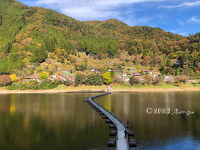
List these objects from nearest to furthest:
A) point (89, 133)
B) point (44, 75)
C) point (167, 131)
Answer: point (89, 133) < point (167, 131) < point (44, 75)

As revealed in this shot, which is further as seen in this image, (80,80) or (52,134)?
(80,80)

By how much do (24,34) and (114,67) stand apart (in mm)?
79050

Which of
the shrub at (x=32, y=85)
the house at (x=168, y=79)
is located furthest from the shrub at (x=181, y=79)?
the shrub at (x=32, y=85)

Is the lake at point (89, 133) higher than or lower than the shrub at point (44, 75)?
lower

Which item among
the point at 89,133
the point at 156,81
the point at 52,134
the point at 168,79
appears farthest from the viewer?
the point at 168,79

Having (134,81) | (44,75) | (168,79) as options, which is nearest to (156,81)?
(168,79)

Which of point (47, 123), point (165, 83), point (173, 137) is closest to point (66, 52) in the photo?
point (165, 83)

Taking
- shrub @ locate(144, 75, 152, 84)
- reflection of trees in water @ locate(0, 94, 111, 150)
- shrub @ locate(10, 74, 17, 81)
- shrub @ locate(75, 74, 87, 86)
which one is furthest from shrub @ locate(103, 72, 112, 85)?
reflection of trees in water @ locate(0, 94, 111, 150)

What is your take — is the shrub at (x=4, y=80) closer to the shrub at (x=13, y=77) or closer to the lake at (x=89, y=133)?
the shrub at (x=13, y=77)

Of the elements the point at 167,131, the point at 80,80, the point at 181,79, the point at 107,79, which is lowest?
the point at 167,131

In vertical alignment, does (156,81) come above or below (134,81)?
below

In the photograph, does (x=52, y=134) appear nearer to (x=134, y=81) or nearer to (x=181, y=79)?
(x=134, y=81)

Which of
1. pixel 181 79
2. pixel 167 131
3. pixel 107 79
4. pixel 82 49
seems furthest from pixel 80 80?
pixel 167 131

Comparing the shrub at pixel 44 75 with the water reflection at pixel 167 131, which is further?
the shrub at pixel 44 75
